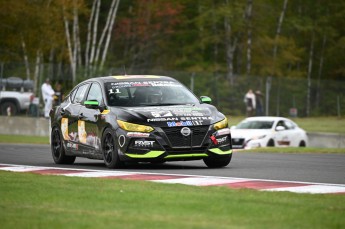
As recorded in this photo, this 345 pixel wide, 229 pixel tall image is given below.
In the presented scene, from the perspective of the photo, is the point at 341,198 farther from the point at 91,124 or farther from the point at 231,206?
the point at 91,124

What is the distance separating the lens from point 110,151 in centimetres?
1733

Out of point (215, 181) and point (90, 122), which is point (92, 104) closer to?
point (90, 122)

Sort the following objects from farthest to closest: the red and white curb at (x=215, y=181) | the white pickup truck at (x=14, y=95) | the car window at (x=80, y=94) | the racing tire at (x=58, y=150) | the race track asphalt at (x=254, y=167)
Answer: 1. the white pickup truck at (x=14, y=95)
2. the racing tire at (x=58, y=150)
3. the car window at (x=80, y=94)
4. the race track asphalt at (x=254, y=167)
5. the red and white curb at (x=215, y=181)

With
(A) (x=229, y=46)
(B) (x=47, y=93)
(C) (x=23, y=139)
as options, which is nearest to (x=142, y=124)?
(C) (x=23, y=139)

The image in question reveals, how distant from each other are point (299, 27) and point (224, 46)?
211 inches

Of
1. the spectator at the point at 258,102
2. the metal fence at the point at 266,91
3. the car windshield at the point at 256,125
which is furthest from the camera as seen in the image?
the spectator at the point at 258,102

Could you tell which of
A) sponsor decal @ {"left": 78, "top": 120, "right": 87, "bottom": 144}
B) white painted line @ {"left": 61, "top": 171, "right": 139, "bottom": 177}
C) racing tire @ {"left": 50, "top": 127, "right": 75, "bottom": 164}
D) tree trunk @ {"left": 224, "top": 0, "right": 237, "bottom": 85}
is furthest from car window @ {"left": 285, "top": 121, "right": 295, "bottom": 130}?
tree trunk @ {"left": 224, "top": 0, "right": 237, "bottom": 85}

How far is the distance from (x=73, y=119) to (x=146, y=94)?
5.11 feet

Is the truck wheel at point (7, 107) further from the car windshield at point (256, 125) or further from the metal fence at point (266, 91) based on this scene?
the car windshield at point (256, 125)

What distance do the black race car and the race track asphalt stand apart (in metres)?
0.25

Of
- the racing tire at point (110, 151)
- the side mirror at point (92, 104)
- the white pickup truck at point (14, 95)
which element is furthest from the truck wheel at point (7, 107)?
the racing tire at point (110, 151)

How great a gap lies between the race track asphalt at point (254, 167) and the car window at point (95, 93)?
1.08m

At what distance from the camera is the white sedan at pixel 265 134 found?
3183cm

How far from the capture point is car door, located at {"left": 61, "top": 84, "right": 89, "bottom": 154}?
61.3 ft
